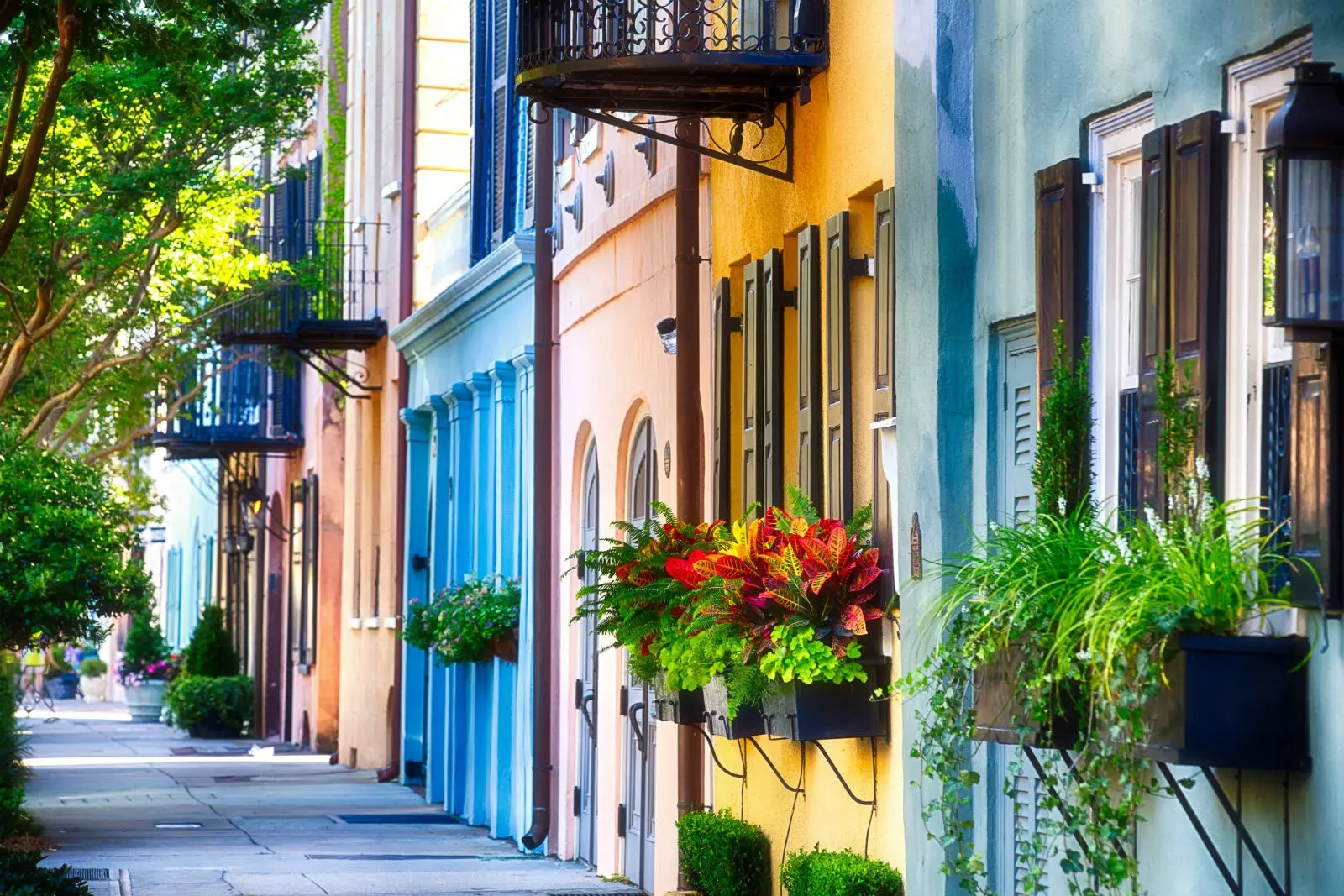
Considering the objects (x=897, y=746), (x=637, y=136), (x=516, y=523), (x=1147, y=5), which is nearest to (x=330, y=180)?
(x=516, y=523)

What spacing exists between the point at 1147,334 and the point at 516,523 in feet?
36.6

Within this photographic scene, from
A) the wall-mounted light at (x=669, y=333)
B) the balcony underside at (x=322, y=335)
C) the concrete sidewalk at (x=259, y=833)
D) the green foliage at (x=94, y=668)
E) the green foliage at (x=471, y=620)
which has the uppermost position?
the balcony underside at (x=322, y=335)

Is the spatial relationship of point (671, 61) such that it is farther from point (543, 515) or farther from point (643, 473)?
point (543, 515)

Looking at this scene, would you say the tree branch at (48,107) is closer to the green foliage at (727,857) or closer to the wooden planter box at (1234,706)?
the green foliage at (727,857)

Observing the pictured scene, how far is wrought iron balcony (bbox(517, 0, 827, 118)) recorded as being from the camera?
31.8ft

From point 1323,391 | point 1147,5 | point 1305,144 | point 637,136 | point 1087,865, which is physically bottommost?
point 1087,865

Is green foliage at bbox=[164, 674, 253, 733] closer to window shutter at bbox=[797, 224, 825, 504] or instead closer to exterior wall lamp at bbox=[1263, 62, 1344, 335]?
window shutter at bbox=[797, 224, 825, 504]

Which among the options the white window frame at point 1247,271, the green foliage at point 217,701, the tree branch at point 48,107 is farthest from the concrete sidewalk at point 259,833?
the white window frame at point 1247,271

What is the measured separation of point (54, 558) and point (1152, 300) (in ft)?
38.3

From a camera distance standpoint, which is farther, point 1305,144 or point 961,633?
point 961,633

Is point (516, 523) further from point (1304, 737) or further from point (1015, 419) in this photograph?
point (1304, 737)

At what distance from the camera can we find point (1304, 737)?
5477mm

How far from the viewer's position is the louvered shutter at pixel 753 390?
1060 cm

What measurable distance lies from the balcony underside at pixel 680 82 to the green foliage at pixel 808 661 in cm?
264
